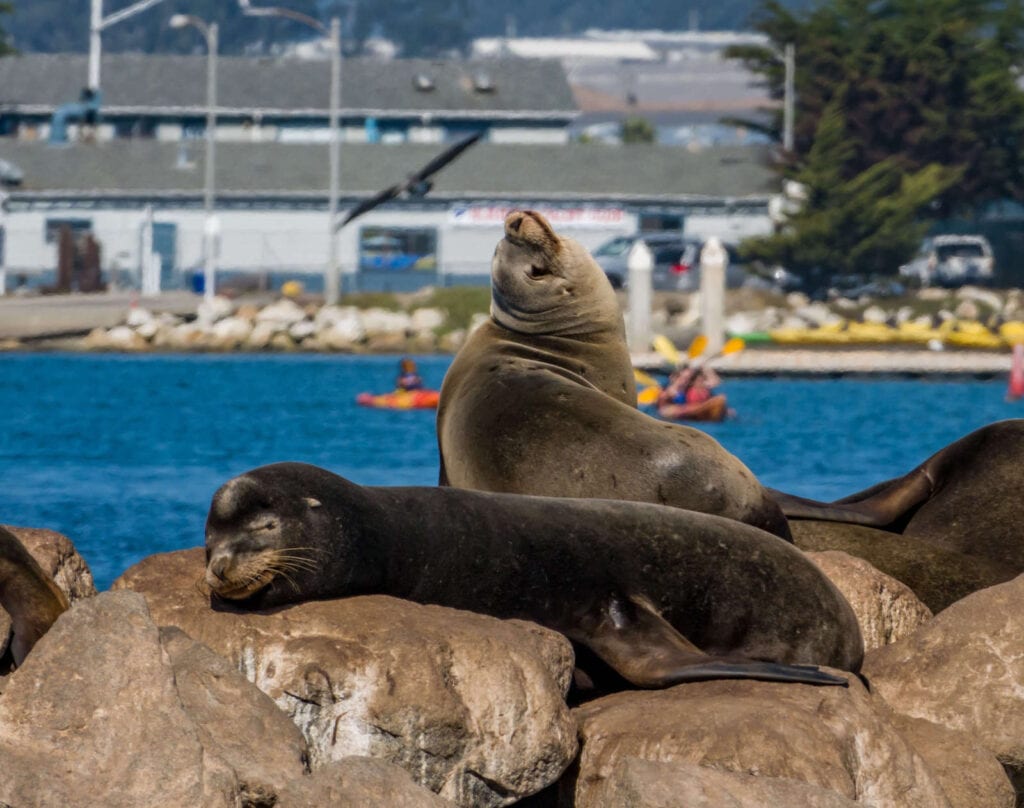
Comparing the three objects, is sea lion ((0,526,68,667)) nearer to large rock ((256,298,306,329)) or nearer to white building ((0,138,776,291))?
large rock ((256,298,306,329))

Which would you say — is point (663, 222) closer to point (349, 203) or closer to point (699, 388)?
point (349, 203)

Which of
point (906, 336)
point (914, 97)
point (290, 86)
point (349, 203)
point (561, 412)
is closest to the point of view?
point (561, 412)

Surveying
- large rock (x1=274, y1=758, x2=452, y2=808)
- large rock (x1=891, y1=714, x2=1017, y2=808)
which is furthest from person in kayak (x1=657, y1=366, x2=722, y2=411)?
large rock (x1=274, y1=758, x2=452, y2=808)

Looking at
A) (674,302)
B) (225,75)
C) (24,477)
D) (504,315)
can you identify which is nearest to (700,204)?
(674,302)

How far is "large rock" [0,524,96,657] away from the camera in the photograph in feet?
21.6

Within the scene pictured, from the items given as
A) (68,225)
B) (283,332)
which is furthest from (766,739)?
(68,225)

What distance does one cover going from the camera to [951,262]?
61.1 metres

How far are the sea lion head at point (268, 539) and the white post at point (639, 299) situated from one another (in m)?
31.4

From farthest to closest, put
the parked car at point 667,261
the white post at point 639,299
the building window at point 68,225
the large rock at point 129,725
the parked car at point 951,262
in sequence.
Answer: the building window at point 68,225
the parked car at point 951,262
the parked car at point 667,261
the white post at point 639,299
the large rock at point 129,725

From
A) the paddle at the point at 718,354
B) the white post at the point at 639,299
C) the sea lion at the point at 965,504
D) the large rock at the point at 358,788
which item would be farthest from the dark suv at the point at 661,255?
the large rock at the point at 358,788

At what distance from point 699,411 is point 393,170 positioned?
3809cm

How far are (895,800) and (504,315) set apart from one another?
3230 mm

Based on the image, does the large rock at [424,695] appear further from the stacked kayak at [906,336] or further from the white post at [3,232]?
the white post at [3,232]

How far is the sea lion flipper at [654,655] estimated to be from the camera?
596cm
